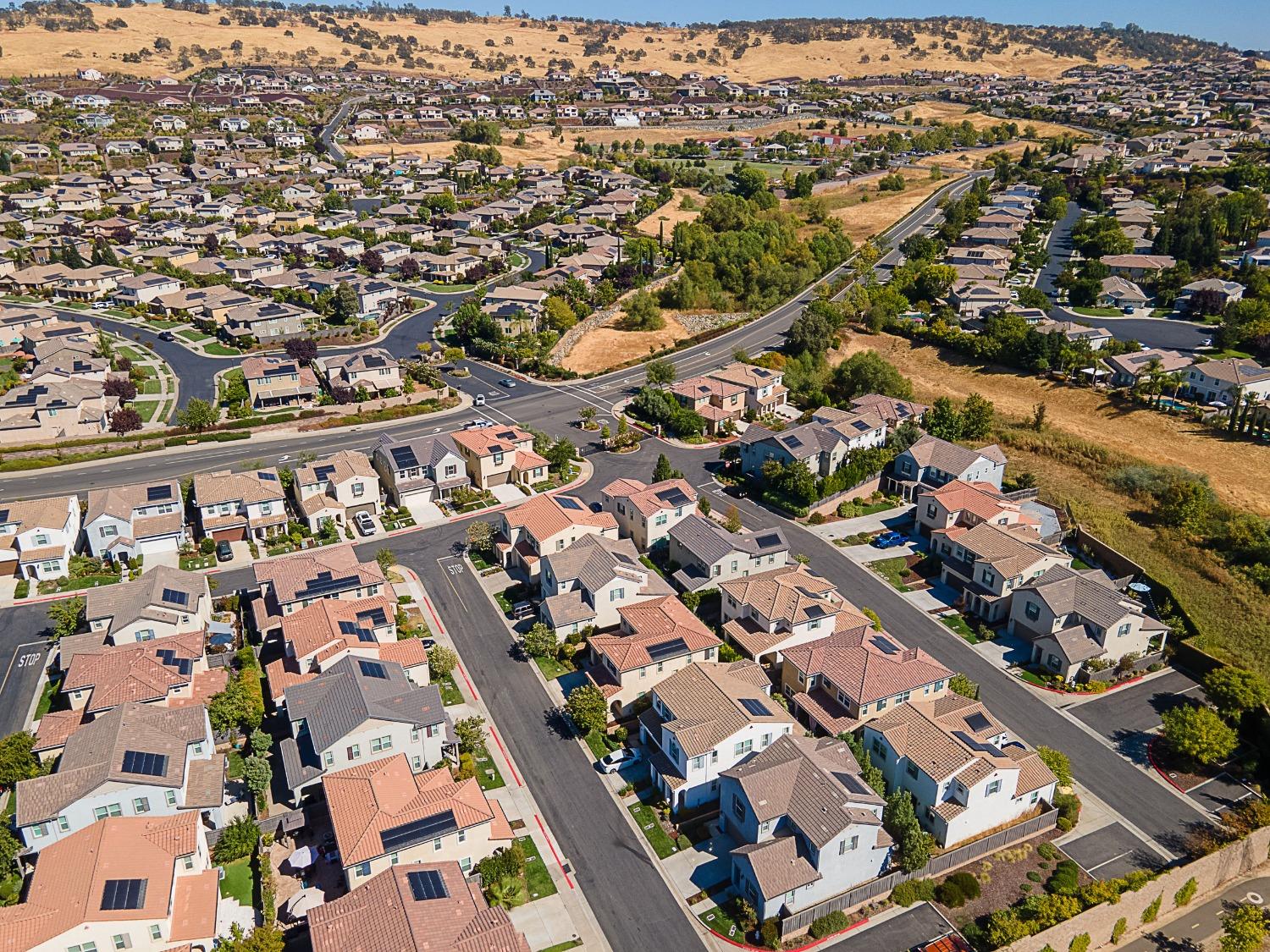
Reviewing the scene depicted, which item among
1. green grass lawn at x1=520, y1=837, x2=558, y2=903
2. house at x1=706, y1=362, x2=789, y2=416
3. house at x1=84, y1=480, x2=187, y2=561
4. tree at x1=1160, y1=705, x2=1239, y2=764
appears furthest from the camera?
house at x1=706, y1=362, x2=789, y2=416

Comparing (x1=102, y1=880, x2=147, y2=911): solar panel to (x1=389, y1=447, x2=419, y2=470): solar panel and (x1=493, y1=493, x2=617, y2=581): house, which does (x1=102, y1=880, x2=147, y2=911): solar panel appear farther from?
(x1=389, y1=447, x2=419, y2=470): solar panel

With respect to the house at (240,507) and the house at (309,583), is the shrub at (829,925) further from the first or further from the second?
the house at (240,507)

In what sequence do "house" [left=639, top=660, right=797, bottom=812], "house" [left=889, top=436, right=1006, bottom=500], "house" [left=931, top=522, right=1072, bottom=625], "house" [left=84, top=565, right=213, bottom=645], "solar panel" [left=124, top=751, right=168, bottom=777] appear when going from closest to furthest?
"solar panel" [left=124, top=751, right=168, bottom=777], "house" [left=639, top=660, right=797, bottom=812], "house" [left=84, top=565, right=213, bottom=645], "house" [left=931, top=522, right=1072, bottom=625], "house" [left=889, top=436, right=1006, bottom=500]

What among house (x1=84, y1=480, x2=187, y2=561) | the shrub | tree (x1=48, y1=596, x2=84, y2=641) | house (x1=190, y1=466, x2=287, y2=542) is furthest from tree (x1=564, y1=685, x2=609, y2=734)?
house (x1=84, y1=480, x2=187, y2=561)

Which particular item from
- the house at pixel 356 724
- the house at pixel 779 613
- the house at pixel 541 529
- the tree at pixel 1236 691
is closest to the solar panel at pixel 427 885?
the house at pixel 356 724

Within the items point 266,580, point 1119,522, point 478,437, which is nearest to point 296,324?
point 478,437

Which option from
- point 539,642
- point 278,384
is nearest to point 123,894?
point 539,642

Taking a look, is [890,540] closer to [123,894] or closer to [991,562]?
[991,562]
